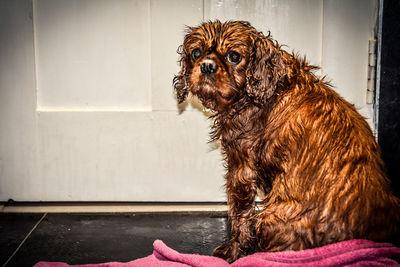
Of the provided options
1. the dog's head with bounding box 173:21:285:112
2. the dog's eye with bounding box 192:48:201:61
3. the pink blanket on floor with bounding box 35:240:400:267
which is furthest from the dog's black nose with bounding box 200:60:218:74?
the pink blanket on floor with bounding box 35:240:400:267

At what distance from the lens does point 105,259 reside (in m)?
2.24

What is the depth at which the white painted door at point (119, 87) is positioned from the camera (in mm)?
2785

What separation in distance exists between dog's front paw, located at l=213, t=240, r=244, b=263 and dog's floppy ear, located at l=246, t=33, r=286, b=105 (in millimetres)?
851

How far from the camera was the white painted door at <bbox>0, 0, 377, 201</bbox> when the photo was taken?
2.79m

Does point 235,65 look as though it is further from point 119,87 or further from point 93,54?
point 93,54

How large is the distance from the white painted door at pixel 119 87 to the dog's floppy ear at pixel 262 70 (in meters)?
1.00

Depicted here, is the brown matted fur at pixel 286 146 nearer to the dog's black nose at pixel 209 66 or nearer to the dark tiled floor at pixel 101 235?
the dog's black nose at pixel 209 66

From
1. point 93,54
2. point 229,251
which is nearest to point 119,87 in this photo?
point 93,54

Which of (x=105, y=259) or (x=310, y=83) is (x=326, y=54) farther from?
(x=105, y=259)

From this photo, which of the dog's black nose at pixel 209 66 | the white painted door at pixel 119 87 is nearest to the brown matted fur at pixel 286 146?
the dog's black nose at pixel 209 66

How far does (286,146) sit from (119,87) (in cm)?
151

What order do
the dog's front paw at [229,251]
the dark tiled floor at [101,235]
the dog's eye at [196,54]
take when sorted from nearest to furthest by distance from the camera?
the dog's eye at [196,54], the dog's front paw at [229,251], the dark tiled floor at [101,235]

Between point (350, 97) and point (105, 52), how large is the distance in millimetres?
1808

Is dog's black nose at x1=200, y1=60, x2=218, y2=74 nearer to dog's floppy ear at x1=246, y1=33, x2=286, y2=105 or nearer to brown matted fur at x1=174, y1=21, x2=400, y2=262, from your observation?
brown matted fur at x1=174, y1=21, x2=400, y2=262
